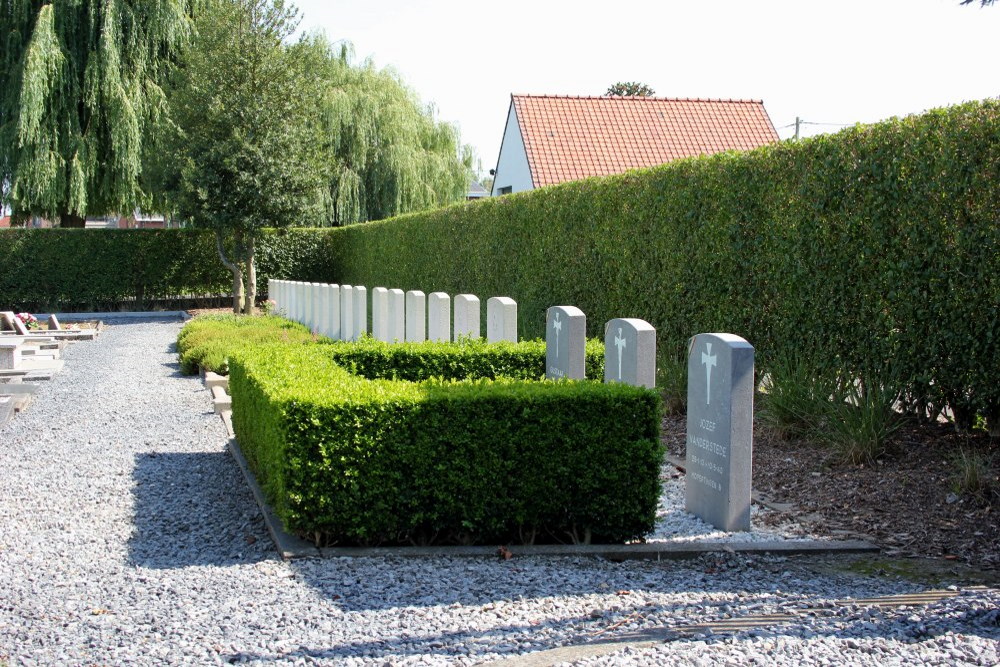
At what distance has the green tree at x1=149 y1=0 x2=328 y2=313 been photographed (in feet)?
73.6

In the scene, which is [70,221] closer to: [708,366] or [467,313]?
[467,313]

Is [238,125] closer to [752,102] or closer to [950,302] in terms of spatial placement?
[752,102]

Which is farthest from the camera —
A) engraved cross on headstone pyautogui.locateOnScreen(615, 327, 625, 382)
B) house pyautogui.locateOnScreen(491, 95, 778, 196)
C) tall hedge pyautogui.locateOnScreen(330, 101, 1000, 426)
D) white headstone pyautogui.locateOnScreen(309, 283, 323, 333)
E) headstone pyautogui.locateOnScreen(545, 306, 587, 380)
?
house pyautogui.locateOnScreen(491, 95, 778, 196)

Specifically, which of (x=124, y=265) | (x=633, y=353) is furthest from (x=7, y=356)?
(x=124, y=265)

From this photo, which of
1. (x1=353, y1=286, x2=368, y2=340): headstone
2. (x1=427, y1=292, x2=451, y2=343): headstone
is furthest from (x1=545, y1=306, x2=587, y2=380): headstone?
(x1=353, y1=286, x2=368, y2=340): headstone

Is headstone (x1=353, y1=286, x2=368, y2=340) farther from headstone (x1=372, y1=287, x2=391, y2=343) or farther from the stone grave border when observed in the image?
the stone grave border

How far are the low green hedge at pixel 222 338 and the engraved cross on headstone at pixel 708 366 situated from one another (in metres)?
6.64

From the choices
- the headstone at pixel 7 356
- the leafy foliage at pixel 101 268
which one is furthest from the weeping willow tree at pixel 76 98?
the headstone at pixel 7 356

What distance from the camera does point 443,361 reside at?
7.50 m

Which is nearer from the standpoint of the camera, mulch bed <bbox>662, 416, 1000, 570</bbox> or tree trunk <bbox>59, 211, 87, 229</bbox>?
mulch bed <bbox>662, 416, 1000, 570</bbox>

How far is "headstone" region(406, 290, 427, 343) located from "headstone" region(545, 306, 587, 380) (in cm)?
412

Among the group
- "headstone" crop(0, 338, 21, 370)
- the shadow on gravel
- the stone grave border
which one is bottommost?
the shadow on gravel

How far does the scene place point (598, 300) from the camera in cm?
1123

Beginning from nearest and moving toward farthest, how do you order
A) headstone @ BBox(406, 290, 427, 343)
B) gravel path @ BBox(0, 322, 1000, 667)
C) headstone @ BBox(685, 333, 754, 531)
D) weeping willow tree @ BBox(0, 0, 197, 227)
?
gravel path @ BBox(0, 322, 1000, 667) < headstone @ BBox(685, 333, 754, 531) < headstone @ BBox(406, 290, 427, 343) < weeping willow tree @ BBox(0, 0, 197, 227)
